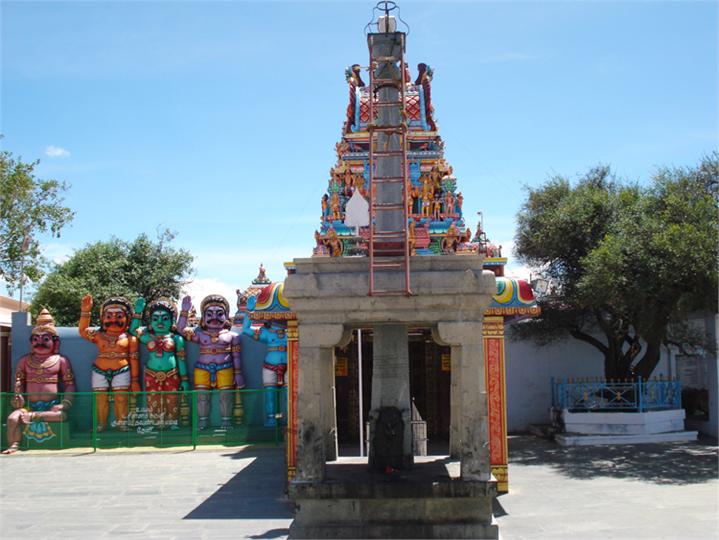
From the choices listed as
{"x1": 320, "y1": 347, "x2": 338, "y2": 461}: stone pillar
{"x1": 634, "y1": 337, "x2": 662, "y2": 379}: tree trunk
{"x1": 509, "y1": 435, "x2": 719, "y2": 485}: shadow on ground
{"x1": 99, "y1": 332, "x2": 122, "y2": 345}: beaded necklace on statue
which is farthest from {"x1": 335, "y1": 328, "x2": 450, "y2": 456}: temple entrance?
{"x1": 320, "y1": 347, "x2": 338, "y2": 461}: stone pillar

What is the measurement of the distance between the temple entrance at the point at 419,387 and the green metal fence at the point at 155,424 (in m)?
1.85

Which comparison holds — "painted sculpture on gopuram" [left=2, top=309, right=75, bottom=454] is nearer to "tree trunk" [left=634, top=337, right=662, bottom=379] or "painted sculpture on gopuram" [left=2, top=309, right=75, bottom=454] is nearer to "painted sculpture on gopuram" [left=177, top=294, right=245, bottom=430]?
"painted sculpture on gopuram" [left=177, top=294, right=245, bottom=430]

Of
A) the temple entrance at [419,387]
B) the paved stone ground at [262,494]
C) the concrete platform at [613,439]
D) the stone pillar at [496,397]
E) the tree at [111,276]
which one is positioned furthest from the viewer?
the tree at [111,276]

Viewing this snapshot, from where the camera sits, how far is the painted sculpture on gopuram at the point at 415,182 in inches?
513

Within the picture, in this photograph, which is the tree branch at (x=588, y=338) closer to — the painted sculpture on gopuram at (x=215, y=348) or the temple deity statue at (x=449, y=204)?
the temple deity statue at (x=449, y=204)

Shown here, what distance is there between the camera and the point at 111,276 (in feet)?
100

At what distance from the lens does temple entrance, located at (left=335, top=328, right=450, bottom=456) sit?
15.9 metres

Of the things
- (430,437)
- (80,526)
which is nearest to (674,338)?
(430,437)

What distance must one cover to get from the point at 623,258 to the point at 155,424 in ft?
37.1

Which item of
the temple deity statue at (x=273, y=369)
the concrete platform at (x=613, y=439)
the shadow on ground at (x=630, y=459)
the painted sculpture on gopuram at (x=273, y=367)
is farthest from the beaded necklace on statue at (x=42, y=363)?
the concrete platform at (x=613, y=439)

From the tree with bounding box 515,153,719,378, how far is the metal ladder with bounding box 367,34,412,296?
25.6ft

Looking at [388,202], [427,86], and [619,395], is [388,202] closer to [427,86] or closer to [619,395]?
[427,86]

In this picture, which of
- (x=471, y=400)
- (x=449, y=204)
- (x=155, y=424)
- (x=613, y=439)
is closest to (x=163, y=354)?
(x=155, y=424)

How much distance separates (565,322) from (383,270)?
12009mm
